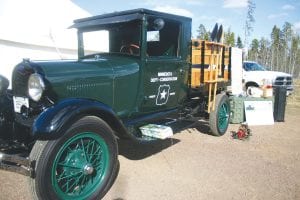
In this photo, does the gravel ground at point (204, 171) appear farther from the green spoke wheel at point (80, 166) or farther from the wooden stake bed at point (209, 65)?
the wooden stake bed at point (209, 65)

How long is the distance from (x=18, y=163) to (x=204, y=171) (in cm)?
263

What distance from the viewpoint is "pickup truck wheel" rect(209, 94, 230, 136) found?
6.55m

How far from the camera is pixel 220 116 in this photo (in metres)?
6.99

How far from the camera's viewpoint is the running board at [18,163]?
3.04 metres

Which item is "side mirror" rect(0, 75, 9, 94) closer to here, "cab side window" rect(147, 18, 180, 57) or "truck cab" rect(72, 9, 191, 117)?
"truck cab" rect(72, 9, 191, 117)

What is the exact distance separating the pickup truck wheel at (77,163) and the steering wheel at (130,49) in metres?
1.47

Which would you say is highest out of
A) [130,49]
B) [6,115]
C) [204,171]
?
[130,49]

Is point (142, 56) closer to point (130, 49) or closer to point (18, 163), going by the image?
point (130, 49)

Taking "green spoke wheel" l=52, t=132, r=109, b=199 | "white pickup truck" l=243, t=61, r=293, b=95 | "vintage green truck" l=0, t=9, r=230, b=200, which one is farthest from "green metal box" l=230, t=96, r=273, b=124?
"white pickup truck" l=243, t=61, r=293, b=95

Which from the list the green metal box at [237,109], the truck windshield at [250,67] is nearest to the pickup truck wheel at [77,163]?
the green metal box at [237,109]

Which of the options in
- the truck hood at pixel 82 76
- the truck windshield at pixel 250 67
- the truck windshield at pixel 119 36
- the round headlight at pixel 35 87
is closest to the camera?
the round headlight at pixel 35 87

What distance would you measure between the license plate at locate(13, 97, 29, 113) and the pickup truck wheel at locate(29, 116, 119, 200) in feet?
2.53

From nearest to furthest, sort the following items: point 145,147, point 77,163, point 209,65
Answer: point 77,163 → point 145,147 → point 209,65

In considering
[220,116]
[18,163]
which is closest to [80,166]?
[18,163]
